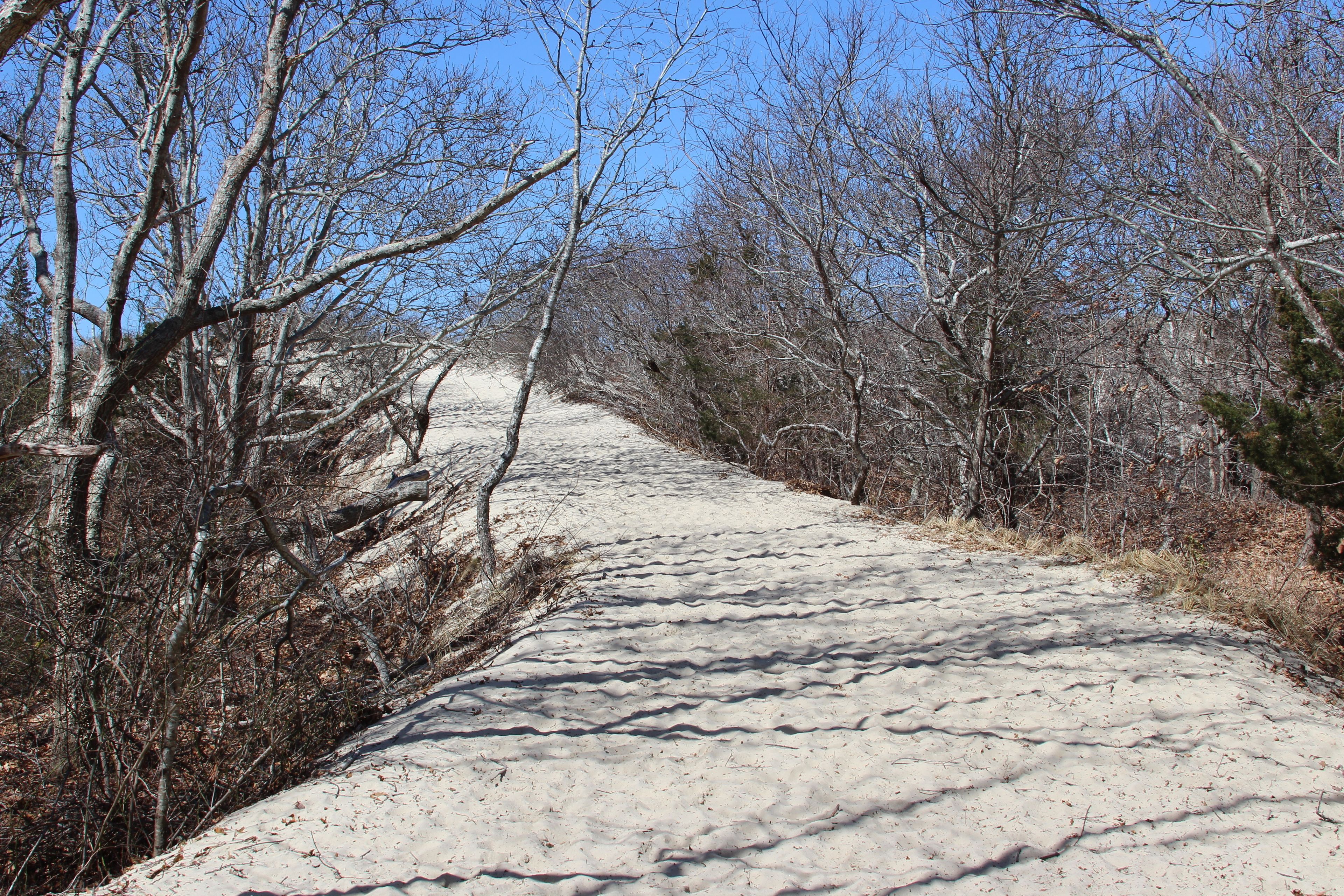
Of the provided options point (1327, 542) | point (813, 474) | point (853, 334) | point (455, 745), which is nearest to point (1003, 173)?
point (853, 334)

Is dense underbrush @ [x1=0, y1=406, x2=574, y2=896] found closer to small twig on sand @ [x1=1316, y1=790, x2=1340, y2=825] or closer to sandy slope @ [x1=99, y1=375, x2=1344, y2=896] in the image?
sandy slope @ [x1=99, y1=375, x2=1344, y2=896]

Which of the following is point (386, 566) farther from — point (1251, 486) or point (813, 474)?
point (1251, 486)

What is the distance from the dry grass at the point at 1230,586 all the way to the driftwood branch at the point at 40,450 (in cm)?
614

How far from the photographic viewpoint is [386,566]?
8031 mm

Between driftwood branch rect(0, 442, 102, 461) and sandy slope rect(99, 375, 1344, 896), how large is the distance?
1.64 m

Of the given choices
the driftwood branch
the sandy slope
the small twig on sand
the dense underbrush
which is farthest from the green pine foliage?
the driftwood branch

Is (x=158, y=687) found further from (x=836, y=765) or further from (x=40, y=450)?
Result: (x=836, y=765)

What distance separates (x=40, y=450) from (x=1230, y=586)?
23.1 ft

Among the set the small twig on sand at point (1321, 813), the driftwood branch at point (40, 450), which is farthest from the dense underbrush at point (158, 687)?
the small twig on sand at point (1321, 813)

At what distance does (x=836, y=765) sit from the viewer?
12.2 feet

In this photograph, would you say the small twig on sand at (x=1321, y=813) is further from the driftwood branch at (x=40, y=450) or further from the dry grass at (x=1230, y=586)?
the driftwood branch at (x=40, y=450)

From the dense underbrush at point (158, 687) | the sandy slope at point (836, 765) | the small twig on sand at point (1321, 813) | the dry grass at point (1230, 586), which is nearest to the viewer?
the sandy slope at point (836, 765)

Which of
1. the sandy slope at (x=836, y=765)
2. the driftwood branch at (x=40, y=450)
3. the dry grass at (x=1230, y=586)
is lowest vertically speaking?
the sandy slope at (x=836, y=765)

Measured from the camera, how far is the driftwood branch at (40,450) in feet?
8.96
